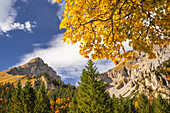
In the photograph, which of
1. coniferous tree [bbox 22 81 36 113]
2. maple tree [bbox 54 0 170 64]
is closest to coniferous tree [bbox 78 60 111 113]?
coniferous tree [bbox 22 81 36 113]

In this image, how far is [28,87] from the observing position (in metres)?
28.4

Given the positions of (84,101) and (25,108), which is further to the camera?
(25,108)

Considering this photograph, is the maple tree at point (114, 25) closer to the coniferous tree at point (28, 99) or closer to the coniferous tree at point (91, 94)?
the coniferous tree at point (91, 94)

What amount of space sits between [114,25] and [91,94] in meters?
18.9

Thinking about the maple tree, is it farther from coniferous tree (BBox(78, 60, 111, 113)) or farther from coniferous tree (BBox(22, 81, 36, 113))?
coniferous tree (BBox(22, 81, 36, 113))

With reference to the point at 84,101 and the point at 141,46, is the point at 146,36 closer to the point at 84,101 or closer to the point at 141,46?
the point at 141,46

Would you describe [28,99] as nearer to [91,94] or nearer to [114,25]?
[91,94]

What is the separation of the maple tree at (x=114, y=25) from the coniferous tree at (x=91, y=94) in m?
16.6

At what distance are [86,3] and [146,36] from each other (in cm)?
306

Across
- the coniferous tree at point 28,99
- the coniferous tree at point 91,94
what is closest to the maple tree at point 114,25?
the coniferous tree at point 91,94

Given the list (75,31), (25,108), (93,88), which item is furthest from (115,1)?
(25,108)

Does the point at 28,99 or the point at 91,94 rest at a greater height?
the point at 28,99

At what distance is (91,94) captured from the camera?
21703mm

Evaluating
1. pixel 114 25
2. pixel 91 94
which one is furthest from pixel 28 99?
pixel 114 25
